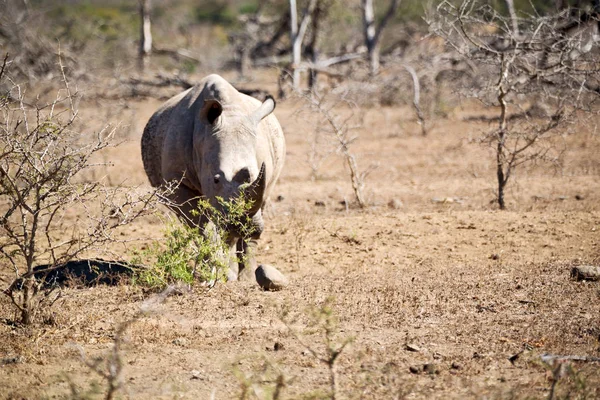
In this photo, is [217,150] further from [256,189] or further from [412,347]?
[412,347]

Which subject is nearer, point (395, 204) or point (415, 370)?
point (415, 370)

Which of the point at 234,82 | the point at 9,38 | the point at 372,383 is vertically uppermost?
the point at 9,38

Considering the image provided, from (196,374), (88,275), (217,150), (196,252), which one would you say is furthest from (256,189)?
(88,275)

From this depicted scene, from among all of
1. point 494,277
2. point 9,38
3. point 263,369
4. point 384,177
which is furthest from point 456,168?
point 9,38

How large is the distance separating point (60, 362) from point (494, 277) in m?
4.04

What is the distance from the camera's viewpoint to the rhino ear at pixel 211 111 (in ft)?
22.9

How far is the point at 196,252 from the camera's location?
6.47 metres

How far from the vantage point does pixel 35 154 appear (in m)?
5.45

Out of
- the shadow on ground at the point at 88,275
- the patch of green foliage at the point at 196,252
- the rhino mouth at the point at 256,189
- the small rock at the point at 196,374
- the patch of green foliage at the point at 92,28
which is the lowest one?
the small rock at the point at 196,374

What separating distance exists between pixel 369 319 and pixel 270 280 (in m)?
1.15

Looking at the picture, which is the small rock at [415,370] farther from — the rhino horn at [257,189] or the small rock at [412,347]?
the rhino horn at [257,189]

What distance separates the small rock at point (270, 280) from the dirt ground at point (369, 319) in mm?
88

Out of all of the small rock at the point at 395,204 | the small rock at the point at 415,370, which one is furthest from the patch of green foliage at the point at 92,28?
the small rock at the point at 415,370

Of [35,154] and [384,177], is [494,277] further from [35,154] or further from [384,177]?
[384,177]
